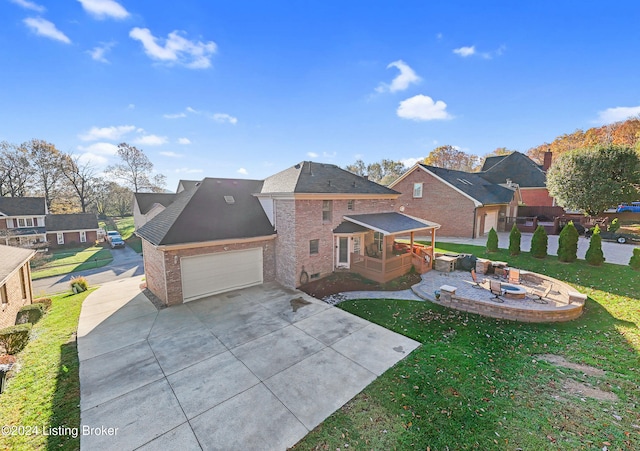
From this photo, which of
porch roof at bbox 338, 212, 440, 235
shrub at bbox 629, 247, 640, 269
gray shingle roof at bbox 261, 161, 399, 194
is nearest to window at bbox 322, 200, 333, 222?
gray shingle roof at bbox 261, 161, 399, 194

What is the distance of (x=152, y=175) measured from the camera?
162 ft

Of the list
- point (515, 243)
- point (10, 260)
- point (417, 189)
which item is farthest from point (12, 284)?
point (417, 189)

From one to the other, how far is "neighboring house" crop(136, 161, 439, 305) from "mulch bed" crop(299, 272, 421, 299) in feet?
1.46

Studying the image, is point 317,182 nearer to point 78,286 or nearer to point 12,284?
point 12,284

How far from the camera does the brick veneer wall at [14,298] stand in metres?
9.46

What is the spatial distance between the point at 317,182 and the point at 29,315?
44.6 feet

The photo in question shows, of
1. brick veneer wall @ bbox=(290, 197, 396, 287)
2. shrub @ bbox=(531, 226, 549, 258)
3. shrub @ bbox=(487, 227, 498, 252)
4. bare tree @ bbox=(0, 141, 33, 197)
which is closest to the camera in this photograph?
brick veneer wall @ bbox=(290, 197, 396, 287)

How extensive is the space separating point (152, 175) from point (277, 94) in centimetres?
4256

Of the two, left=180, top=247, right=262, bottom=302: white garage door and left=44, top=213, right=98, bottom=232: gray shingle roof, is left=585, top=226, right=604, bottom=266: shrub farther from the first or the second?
left=44, top=213, right=98, bottom=232: gray shingle roof

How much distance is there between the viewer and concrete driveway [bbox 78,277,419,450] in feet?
16.6

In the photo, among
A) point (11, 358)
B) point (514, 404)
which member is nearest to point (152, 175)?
point (11, 358)

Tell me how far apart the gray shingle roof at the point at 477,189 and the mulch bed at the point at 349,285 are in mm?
14546

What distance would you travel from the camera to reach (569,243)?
14164mm

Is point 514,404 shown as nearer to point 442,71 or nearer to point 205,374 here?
point 205,374
